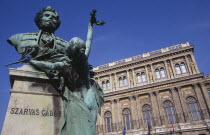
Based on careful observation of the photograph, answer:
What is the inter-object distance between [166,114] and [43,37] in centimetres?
2279

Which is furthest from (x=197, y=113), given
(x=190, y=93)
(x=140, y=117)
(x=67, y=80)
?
(x=67, y=80)

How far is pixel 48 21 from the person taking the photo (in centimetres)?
239

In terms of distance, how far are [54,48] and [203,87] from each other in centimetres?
2327

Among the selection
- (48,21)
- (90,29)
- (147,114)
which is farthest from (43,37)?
(147,114)

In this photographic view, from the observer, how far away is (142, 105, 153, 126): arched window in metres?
22.6

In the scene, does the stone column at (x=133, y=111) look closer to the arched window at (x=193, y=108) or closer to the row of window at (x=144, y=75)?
the row of window at (x=144, y=75)

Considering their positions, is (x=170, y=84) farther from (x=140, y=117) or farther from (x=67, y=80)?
(x=67, y=80)

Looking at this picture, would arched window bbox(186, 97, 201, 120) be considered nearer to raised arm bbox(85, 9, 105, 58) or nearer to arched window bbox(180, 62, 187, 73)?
arched window bbox(180, 62, 187, 73)

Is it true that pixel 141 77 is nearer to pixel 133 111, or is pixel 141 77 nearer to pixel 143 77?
pixel 143 77

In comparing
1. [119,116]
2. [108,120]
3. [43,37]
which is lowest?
[43,37]

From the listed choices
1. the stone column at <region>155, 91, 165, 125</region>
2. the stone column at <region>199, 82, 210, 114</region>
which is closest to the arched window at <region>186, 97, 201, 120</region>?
the stone column at <region>199, 82, 210, 114</region>

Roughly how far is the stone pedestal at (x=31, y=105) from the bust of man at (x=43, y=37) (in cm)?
32

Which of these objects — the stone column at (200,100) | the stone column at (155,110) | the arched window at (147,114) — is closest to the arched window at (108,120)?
the arched window at (147,114)

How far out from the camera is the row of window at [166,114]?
69.6 ft
